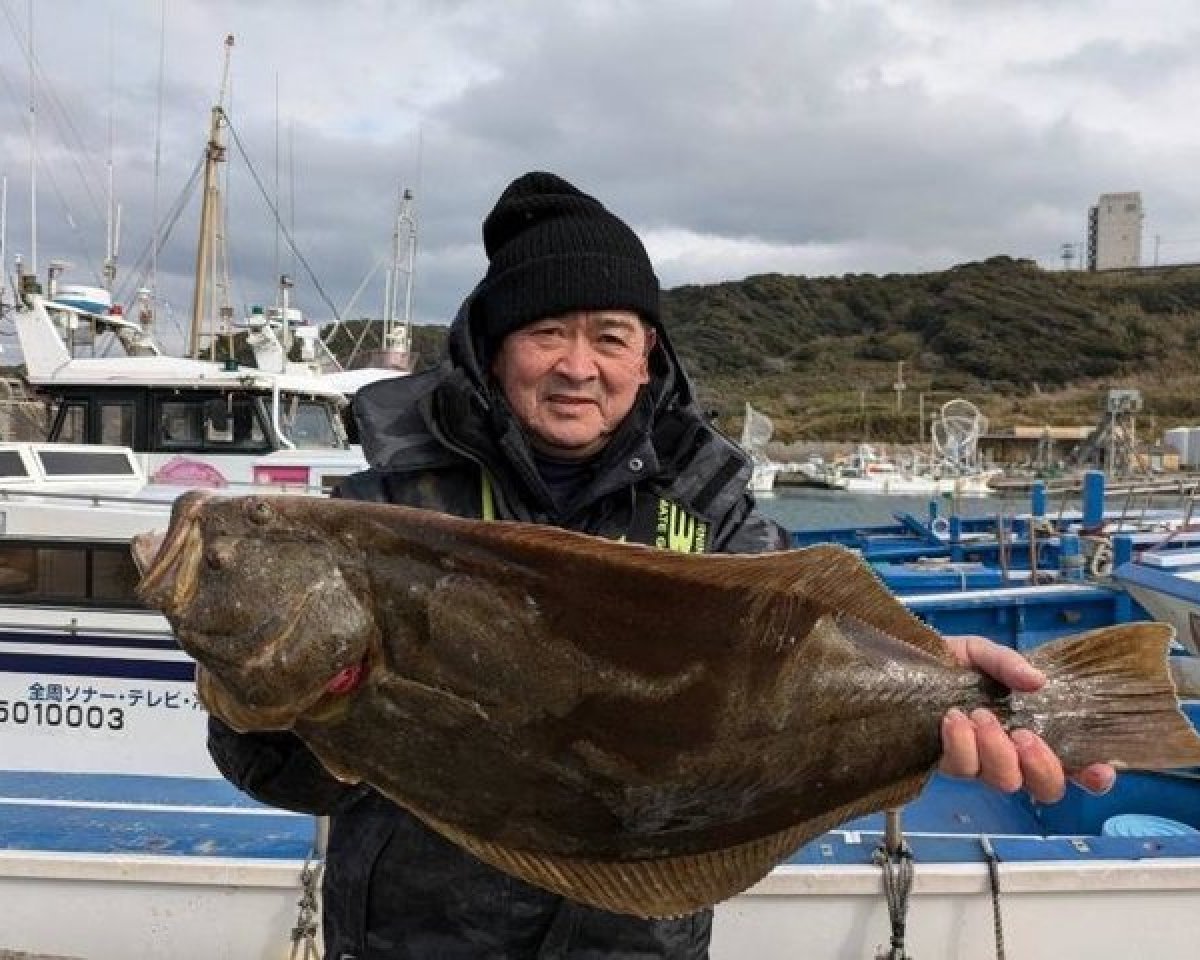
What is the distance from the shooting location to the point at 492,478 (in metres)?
2.62

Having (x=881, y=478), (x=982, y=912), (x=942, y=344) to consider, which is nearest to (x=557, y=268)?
(x=982, y=912)

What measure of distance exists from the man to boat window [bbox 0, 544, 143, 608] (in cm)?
587

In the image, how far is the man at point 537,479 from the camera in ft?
7.70

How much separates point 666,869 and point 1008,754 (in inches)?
32.1

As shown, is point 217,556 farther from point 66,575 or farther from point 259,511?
point 66,575

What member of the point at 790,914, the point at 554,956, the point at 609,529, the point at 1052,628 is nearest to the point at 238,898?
the point at 790,914

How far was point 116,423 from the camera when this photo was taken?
38.3 ft

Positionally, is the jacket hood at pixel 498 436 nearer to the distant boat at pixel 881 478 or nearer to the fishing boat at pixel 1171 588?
the fishing boat at pixel 1171 588

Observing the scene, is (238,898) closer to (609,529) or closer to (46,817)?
(46,817)

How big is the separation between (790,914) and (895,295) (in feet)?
593

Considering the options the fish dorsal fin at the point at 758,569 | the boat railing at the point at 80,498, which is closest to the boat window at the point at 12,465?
the boat railing at the point at 80,498

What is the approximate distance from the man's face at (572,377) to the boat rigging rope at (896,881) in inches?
98.8

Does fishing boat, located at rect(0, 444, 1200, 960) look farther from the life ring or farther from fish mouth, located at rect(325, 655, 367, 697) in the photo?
the life ring

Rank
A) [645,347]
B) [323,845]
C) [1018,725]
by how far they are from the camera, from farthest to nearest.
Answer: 1. [323,845]
2. [645,347]
3. [1018,725]
